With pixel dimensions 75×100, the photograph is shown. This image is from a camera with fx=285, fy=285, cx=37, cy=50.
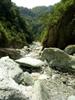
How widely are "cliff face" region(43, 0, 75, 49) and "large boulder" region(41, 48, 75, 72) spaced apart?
6.30 meters

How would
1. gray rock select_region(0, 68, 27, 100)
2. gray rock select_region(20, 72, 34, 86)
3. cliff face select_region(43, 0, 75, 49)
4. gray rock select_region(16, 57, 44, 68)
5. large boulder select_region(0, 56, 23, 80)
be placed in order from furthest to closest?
cliff face select_region(43, 0, 75, 49) → gray rock select_region(16, 57, 44, 68) → gray rock select_region(20, 72, 34, 86) → large boulder select_region(0, 56, 23, 80) → gray rock select_region(0, 68, 27, 100)

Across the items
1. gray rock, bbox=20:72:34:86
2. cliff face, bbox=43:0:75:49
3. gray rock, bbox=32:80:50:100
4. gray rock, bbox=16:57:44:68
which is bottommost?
cliff face, bbox=43:0:75:49

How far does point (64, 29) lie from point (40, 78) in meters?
9.33

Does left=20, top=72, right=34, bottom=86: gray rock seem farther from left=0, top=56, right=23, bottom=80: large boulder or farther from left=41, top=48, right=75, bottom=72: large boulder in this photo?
left=41, top=48, right=75, bottom=72: large boulder

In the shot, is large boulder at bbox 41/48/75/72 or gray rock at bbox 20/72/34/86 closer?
gray rock at bbox 20/72/34/86

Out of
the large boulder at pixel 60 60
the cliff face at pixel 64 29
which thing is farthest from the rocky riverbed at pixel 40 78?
the cliff face at pixel 64 29

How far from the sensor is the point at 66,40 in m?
19.9

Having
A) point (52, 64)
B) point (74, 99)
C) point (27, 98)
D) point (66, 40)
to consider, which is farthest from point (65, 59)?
point (66, 40)

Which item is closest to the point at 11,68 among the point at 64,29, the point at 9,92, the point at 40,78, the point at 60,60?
the point at 40,78

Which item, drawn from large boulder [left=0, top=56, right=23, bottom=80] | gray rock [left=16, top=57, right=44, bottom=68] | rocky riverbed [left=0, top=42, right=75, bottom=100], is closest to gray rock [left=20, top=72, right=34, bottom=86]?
rocky riverbed [left=0, top=42, right=75, bottom=100]

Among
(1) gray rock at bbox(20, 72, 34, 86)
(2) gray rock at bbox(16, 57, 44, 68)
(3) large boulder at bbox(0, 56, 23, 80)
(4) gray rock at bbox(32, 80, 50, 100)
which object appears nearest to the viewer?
(4) gray rock at bbox(32, 80, 50, 100)

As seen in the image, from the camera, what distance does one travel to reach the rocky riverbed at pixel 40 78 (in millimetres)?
7718

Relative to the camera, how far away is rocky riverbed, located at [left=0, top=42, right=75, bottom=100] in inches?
304

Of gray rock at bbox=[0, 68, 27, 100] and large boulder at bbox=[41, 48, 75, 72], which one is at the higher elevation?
gray rock at bbox=[0, 68, 27, 100]
